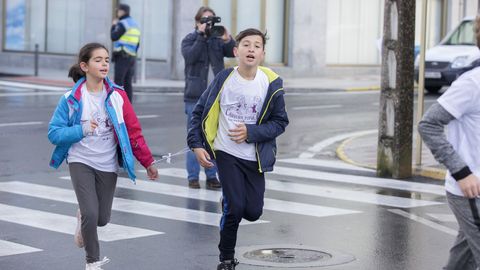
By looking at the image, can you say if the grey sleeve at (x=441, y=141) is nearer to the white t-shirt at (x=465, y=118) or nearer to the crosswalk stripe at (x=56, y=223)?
the white t-shirt at (x=465, y=118)

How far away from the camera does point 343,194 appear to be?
1208cm

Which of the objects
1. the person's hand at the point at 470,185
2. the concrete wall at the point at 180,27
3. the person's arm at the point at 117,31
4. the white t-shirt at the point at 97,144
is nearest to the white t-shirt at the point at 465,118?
the person's hand at the point at 470,185

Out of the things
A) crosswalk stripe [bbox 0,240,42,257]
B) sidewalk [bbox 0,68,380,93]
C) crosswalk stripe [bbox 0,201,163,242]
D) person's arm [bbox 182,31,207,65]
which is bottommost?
crosswalk stripe [bbox 0,240,42,257]

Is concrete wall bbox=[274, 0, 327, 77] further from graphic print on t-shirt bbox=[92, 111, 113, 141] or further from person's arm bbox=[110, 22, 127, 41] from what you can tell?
graphic print on t-shirt bbox=[92, 111, 113, 141]

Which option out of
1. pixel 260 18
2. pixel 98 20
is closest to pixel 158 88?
pixel 98 20

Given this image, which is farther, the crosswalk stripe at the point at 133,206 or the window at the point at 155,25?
the window at the point at 155,25

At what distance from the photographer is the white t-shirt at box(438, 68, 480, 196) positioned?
18.2 feet

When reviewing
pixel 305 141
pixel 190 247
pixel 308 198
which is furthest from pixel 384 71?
pixel 190 247

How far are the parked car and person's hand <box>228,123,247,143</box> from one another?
1909cm

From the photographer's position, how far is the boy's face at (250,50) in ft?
24.8

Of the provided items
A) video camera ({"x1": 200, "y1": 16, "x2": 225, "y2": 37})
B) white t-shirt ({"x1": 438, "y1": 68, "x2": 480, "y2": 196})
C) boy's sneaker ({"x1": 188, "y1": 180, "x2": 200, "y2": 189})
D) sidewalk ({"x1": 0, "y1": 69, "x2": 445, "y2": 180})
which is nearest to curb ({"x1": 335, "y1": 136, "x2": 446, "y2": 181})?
sidewalk ({"x1": 0, "y1": 69, "x2": 445, "y2": 180})

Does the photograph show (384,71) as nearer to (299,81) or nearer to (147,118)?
(147,118)

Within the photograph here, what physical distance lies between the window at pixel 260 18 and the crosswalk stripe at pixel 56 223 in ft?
72.2

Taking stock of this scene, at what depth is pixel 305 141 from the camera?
1744cm
